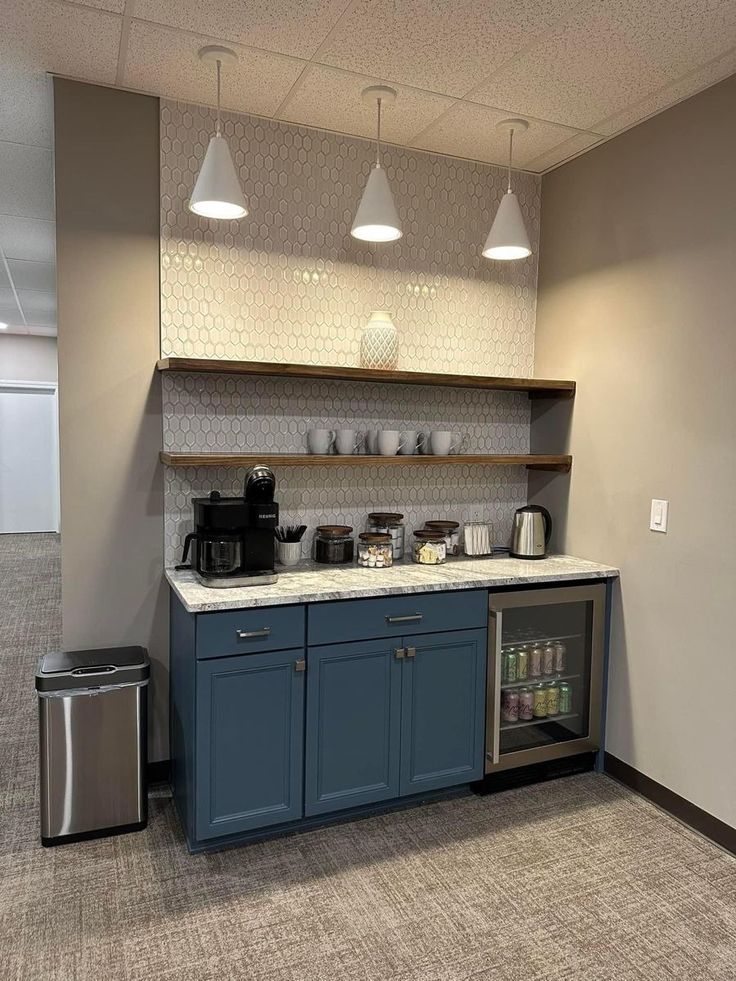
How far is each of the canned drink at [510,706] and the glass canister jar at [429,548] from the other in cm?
58

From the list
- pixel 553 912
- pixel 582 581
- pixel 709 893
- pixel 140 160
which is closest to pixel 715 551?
pixel 582 581

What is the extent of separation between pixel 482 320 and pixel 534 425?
548 millimetres

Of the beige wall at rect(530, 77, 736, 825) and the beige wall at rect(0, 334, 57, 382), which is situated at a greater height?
the beige wall at rect(0, 334, 57, 382)

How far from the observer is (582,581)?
2775mm

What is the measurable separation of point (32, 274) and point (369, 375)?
399 centimetres

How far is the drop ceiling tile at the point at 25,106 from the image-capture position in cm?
239

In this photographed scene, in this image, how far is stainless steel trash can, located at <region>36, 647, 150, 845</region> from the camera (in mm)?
2281

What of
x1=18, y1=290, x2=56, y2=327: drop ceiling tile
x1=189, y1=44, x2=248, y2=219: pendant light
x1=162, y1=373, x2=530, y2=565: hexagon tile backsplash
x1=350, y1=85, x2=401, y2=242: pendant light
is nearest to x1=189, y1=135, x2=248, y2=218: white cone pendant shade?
x1=189, y1=44, x2=248, y2=219: pendant light

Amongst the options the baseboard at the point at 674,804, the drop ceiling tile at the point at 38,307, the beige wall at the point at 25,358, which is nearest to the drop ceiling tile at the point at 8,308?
the drop ceiling tile at the point at 38,307

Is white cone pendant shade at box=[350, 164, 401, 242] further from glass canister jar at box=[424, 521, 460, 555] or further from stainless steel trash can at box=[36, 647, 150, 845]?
stainless steel trash can at box=[36, 647, 150, 845]

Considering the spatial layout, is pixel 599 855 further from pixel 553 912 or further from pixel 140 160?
pixel 140 160

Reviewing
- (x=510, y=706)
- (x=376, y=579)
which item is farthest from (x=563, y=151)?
(x=510, y=706)

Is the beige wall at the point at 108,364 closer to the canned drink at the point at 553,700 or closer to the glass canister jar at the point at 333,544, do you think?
the glass canister jar at the point at 333,544

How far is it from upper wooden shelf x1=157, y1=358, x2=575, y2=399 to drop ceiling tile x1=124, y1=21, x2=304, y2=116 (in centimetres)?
94
